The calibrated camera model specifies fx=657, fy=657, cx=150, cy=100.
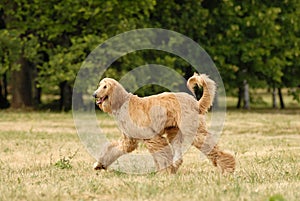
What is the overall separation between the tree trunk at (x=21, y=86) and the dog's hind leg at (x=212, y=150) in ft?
63.5

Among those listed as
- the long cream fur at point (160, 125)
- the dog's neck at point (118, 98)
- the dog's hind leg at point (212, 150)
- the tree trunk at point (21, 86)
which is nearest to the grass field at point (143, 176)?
the dog's hind leg at point (212, 150)

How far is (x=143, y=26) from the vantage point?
90.8ft

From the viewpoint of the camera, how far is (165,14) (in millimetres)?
29438

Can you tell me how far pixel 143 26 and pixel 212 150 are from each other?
1842 cm

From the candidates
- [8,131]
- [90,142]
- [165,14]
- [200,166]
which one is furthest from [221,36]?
[200,166]

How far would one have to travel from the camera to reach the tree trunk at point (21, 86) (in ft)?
91.9

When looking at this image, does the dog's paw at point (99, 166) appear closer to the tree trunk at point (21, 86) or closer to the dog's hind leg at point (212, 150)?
the dog's hind leg at point (212, 150)

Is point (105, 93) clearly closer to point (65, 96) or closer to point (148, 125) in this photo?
point (148, 125)

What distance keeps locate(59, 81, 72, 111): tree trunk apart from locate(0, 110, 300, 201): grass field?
33.3 ft

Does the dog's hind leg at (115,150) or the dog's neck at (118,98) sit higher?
the dog's neck at (118,98)

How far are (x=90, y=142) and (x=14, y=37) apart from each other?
12.4 metres

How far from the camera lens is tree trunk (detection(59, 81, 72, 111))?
93.4 feet

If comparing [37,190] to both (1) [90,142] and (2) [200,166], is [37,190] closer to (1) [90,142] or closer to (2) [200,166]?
(2) [200,166]

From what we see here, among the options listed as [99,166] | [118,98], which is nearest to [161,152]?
[118,98]
